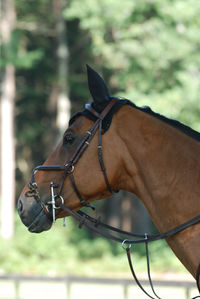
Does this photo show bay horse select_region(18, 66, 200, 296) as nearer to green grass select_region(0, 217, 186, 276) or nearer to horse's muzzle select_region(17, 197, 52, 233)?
horse's muzzle select_region(17, 197, 52, 233)

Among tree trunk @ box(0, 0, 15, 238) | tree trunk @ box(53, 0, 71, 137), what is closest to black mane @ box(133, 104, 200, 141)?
tree trunk @ box(0, 0, 15, 238)

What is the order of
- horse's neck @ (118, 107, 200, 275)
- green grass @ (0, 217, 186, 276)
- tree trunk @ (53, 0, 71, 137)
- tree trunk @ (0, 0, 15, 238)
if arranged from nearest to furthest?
horse's neck @ (118, 107, 200, 275)
green grass @ (0, 217, 186, 276)
tree trunk @ (0, 0, 15, 238)
tree trunk @ (53, 0, 71, 137)

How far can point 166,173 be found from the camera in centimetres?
378

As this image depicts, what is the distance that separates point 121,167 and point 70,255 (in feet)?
56.3

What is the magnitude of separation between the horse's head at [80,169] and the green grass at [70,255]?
15.1 meters

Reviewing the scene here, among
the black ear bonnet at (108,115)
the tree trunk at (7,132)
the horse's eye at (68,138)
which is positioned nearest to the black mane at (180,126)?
the black ear bonnet at (108,115)

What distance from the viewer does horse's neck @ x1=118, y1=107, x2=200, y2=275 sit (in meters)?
3.70

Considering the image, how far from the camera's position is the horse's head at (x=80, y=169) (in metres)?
3.87

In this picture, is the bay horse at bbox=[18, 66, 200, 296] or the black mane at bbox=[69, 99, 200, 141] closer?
the bay horse at bbox=[18, 66, 200, 296]

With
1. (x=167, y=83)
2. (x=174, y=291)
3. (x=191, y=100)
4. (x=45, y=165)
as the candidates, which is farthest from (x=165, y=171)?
(x=167, y=83)

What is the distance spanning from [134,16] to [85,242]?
9.08 m

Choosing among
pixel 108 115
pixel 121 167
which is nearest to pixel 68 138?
pixel 108 115

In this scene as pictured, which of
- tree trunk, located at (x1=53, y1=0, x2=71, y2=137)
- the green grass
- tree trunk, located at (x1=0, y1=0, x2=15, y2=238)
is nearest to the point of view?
the green grass

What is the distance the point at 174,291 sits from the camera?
14.6 metres
